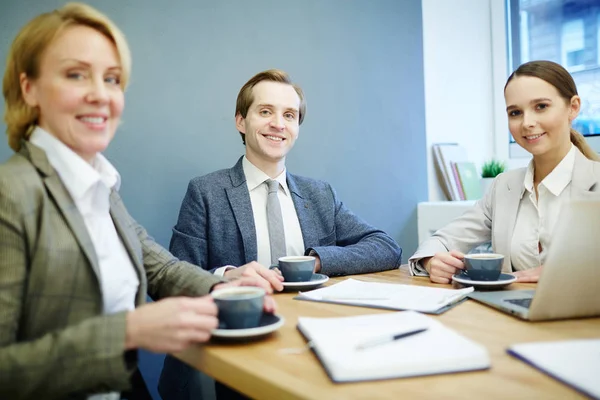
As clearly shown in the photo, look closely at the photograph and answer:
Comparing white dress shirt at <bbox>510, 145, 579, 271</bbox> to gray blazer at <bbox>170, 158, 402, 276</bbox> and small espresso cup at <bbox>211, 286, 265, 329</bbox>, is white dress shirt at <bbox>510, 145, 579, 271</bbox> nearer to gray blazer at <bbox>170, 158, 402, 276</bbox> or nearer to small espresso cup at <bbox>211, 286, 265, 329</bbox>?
gray blazer at <bbox>170, 158, 402, 276</bbox>

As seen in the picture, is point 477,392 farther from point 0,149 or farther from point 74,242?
point 0,149

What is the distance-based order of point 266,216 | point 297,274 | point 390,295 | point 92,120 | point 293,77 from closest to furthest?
point 92,120 → point 390,295 → point 297,274 → point 266,216 → point 293,77

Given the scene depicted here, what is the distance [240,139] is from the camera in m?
2.03

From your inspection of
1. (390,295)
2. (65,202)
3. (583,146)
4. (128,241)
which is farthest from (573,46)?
(65,202)

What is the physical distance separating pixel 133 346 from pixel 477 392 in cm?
48

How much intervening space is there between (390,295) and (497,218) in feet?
2.06

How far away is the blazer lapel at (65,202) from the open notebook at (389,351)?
1.23 ft

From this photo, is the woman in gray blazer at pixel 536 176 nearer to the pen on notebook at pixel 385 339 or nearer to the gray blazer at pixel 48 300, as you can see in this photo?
the pen on notebook at pixel 385 339

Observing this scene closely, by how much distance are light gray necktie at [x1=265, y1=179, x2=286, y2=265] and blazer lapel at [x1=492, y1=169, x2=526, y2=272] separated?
671mm

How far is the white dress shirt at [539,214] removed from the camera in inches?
57.6

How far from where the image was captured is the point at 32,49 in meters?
0.91

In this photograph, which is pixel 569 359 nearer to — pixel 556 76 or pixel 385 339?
pixel 385 339

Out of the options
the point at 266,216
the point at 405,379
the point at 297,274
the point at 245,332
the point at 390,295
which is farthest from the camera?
the point at 266,216

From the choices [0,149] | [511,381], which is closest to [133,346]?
[511,381]
